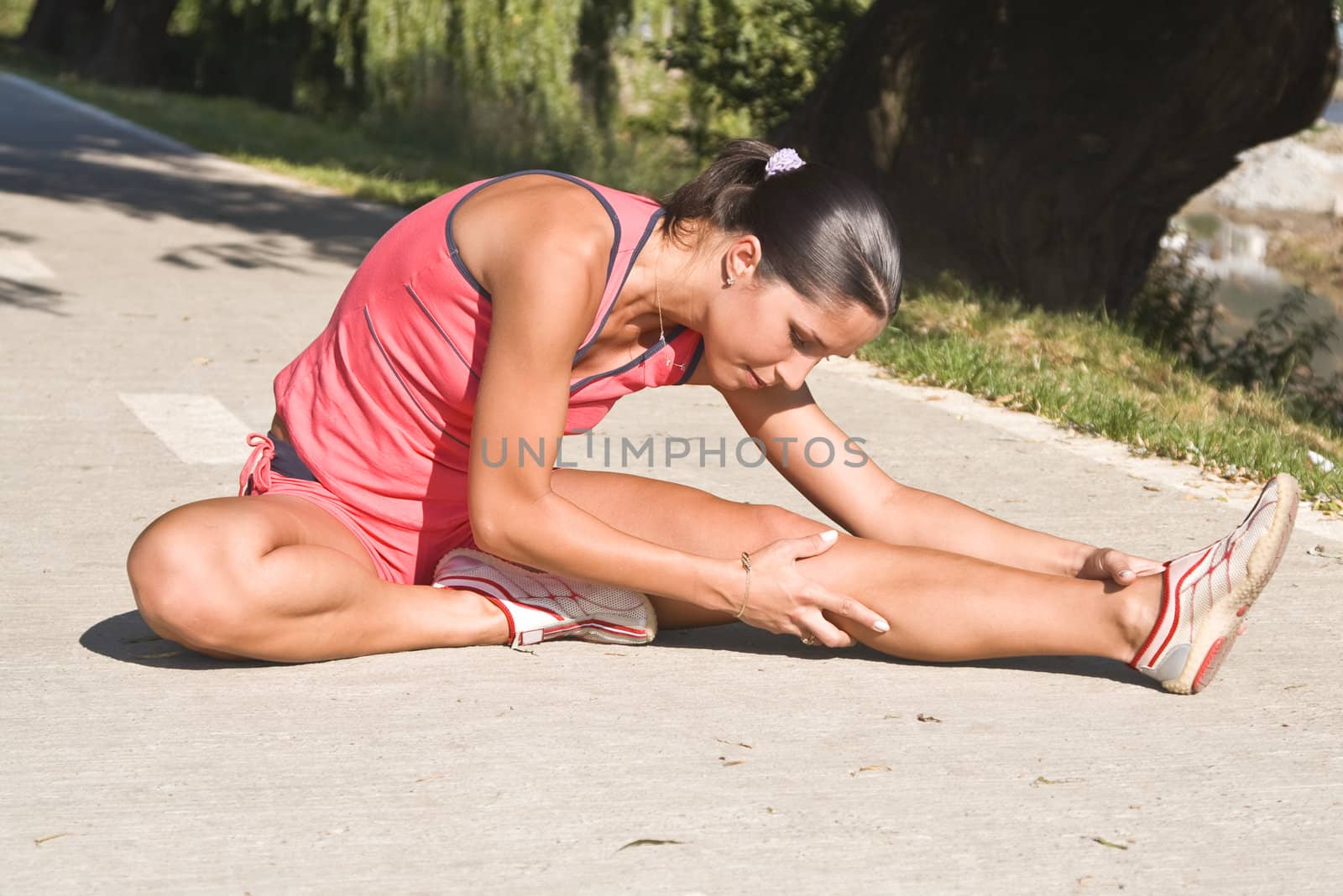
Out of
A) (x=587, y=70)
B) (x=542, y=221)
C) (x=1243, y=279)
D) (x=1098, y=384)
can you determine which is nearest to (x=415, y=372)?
(x=542, y=221)

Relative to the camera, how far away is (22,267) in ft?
27.7

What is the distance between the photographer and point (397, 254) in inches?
133

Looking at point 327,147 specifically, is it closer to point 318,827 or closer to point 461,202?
point 461,202

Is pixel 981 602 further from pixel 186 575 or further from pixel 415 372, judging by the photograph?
pixel 186 575

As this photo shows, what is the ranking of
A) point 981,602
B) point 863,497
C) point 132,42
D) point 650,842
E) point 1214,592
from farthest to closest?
point 132,42
point 863,497
point 981,602
point 1214,592
point 650,842

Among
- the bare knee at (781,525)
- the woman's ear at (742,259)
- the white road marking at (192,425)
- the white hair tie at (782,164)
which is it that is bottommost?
the white road marking at (192,425)

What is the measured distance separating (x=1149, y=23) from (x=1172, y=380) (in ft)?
10.1

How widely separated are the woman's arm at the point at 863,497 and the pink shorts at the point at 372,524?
69cm

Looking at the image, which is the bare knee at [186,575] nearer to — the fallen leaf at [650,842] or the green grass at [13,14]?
the fallen leaf at [650,842]

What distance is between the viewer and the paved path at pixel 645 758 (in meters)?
2.42

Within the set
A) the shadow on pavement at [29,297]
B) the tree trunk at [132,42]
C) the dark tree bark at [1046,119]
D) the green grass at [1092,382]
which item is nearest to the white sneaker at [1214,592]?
the green grass at [1092,382]

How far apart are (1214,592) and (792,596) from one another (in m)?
0.80

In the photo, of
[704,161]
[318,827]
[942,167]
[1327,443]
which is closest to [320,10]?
[704,161]

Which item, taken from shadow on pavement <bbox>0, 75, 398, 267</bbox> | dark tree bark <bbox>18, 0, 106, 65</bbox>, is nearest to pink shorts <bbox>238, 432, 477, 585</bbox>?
shadow on pavement <bbox>0, 75, 398, 267</bbox>
